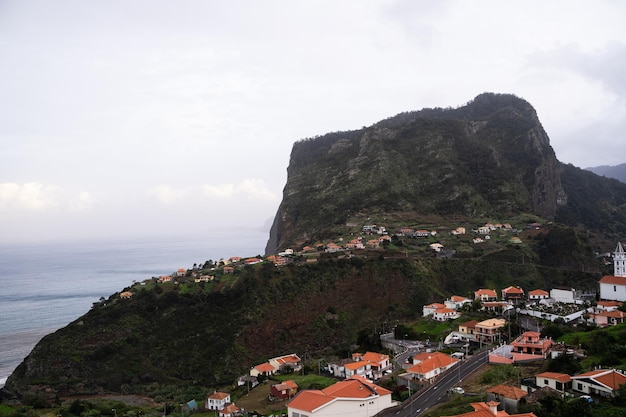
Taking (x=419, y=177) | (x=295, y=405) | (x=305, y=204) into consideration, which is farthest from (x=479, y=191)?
(x=295, y=405)

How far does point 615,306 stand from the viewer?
40438 mm

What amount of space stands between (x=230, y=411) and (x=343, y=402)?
29.6 feet

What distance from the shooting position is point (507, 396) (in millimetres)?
22109

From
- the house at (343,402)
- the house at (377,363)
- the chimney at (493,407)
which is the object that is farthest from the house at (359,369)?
the chimney at (493,407)

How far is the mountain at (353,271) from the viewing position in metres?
45.4

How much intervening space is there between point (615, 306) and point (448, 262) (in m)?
25.5

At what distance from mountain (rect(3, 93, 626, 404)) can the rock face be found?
0.37 meters

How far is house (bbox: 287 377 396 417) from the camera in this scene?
24406 millimetres

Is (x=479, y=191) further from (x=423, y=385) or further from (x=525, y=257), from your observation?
(x=423, y=385)

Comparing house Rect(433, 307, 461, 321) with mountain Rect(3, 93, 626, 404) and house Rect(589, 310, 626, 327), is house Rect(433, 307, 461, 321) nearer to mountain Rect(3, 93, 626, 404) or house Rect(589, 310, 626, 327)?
mountain Rect(3, 93, 626, 404)

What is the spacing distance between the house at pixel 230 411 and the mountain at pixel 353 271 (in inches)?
393

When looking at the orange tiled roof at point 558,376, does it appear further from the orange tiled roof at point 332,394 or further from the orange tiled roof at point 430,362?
the orange tiled roof at point 332,394

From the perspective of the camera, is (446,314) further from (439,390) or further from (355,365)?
(439,390)

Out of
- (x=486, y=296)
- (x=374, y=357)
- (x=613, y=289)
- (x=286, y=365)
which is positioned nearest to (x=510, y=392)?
(x=374, y=357)
